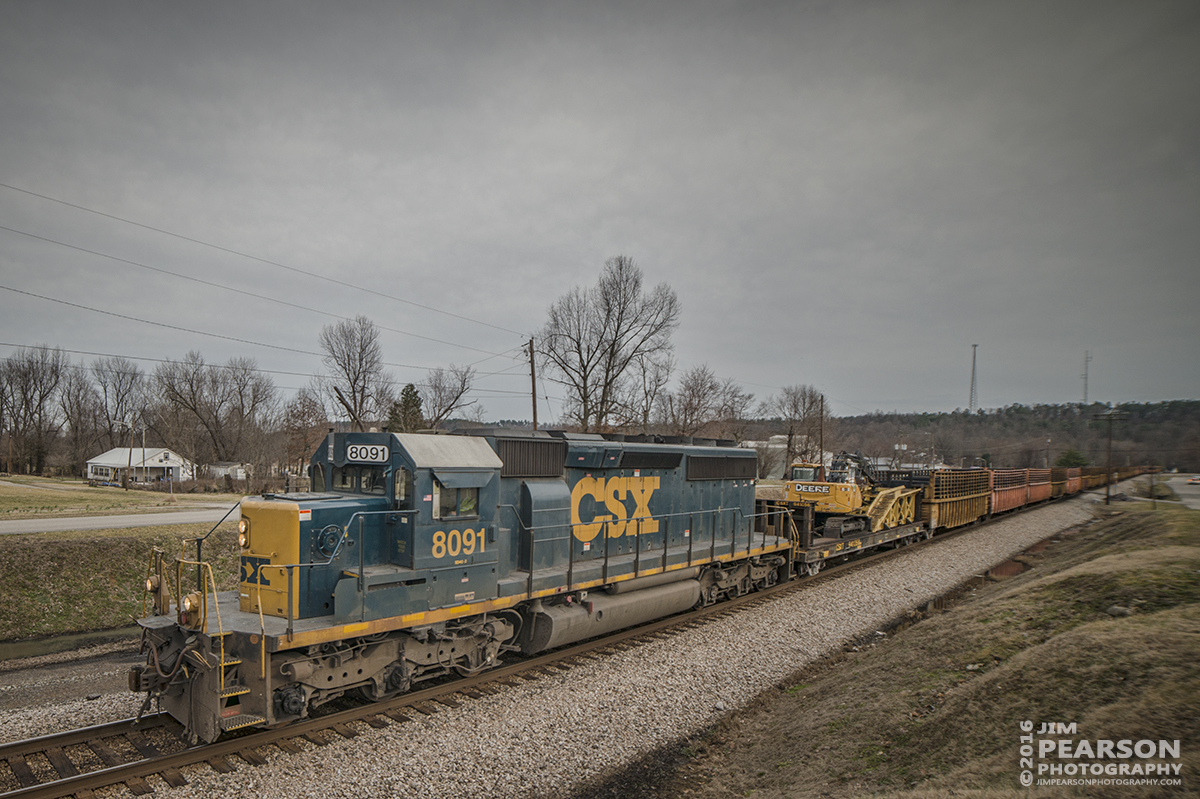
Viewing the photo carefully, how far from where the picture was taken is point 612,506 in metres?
10.8

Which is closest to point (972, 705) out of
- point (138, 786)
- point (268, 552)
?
point (268, 552)

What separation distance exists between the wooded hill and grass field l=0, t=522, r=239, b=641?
126 feet

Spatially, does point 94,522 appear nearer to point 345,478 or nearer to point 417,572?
point 345,478

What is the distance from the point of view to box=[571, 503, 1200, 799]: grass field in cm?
490

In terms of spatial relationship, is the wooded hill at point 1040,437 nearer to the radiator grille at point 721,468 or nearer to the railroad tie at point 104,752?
the radiator grille at point 721,468

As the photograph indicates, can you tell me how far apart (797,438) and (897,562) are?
50275mm

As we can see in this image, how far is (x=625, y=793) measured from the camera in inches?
237

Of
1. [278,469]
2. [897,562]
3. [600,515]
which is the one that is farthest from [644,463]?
[278,469]

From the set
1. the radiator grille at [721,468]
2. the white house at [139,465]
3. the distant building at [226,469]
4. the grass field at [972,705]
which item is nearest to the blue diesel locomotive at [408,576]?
the radiator grille at [721,468]

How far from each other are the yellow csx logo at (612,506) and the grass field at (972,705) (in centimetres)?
369

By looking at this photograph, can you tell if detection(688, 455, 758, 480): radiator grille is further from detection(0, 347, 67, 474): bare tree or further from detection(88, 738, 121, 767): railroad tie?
detection(0, 347, 67, 474): bare tree

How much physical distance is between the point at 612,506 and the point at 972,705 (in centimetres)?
607

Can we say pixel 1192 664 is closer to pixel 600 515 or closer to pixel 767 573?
pixel 600 515

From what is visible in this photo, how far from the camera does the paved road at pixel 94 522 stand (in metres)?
17.5
